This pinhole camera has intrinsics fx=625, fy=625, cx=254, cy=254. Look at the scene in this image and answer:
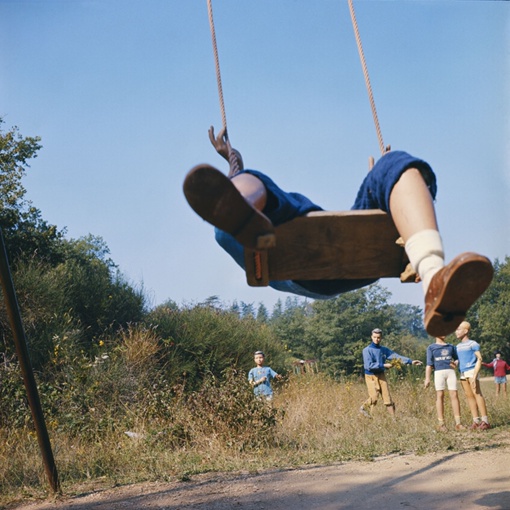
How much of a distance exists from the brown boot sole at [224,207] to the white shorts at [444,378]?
6.34 m

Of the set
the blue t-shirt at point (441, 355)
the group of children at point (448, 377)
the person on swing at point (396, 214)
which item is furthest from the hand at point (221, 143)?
the blue t-shirt at point (441, 355)

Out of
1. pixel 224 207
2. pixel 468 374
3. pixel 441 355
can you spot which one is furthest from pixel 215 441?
pixel 224 207

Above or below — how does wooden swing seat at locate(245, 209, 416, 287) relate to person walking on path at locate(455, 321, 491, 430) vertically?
above

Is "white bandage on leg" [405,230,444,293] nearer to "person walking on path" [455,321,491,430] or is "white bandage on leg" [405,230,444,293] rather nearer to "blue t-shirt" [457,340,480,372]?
"person walking on path" [455,321,491,430]

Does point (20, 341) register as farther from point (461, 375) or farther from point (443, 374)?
point (461, 375)

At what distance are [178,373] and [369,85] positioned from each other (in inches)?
360

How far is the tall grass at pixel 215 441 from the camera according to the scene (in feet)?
17.9

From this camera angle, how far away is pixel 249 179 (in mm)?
2471

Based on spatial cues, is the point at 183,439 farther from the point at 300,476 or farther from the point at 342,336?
the point at 342,336

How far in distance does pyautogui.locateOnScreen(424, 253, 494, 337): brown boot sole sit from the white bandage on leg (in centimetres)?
7

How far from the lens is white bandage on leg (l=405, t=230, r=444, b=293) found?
2162 millimetres

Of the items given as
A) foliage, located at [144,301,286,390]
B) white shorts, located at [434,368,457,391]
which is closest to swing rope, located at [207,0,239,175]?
white shorts, located at [434,368,457,391]

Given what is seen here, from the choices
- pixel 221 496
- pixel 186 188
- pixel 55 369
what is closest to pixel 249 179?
pixel 186 188

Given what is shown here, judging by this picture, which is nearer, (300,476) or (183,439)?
(300,476)
